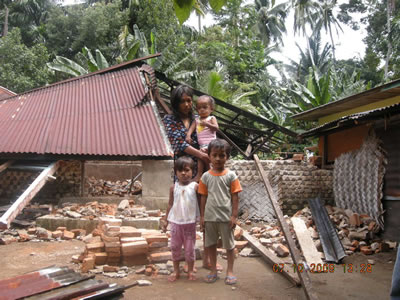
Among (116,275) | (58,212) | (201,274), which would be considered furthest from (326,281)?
(58,212)

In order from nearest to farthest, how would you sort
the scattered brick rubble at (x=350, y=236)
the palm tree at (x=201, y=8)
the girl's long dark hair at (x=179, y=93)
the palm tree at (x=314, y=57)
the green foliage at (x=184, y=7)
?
the green foliage at (x=184, y=7), the girl's long dark hair at (x=179, y=93), the scattered brick rubble at (x=350, y=236), the palm tree at (x=201, y=8), the palm tree at (x=314, y=57)

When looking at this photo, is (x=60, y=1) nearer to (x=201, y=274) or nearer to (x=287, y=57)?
(x=287, y=57)

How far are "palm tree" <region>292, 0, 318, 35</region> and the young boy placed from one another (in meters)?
29.5

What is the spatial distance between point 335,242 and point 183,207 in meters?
2.87

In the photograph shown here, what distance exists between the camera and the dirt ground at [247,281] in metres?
3.10

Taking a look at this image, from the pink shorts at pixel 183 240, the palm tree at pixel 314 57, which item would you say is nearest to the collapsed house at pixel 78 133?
the pink shorts at pixel 183 240

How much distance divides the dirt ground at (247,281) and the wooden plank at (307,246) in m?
0.29

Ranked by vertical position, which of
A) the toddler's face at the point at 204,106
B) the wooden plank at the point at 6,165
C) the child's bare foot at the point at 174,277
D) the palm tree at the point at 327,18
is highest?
the palm tree at the point at 327,18

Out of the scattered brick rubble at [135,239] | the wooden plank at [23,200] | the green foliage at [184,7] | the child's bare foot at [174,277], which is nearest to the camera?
the green foliage at [184,7]

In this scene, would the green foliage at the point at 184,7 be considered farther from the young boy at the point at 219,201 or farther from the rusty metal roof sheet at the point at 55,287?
the rusty metal roof sheet at the point at 55,287

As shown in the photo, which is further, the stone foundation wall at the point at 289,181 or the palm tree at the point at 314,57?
the palm tree at the point at 314,57

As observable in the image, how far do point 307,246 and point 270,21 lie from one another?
29.3 m

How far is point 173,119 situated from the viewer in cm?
361
